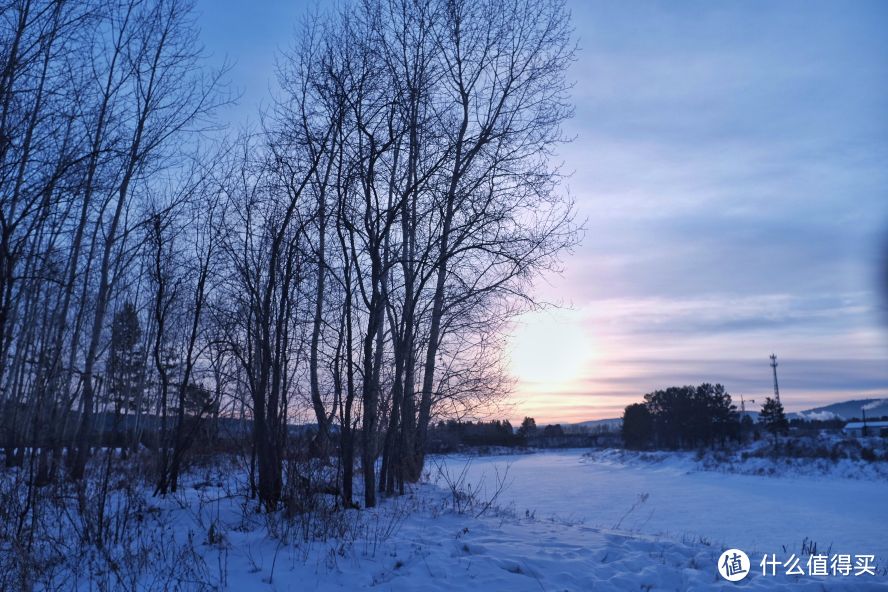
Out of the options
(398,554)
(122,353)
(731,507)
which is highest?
(122,353)

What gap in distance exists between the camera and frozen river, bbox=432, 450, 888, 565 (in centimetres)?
1141

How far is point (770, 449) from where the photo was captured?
36.7 m

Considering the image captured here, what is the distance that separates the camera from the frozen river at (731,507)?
11.4m

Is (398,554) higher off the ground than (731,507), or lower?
higher

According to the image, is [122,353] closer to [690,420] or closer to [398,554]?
[398,554]

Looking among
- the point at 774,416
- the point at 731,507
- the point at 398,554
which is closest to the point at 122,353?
the point at 398,554

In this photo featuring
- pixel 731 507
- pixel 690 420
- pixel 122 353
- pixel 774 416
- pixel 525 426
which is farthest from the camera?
pixel 690 420

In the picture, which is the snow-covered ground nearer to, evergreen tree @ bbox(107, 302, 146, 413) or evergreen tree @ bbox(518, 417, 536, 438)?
evergreen tree @ bbox(107, 302, 146, 413)

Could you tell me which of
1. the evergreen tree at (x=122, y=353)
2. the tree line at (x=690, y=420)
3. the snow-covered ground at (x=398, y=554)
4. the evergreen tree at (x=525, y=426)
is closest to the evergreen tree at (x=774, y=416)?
the tree line at (x=690, y=420)

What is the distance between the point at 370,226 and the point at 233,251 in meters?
2.56

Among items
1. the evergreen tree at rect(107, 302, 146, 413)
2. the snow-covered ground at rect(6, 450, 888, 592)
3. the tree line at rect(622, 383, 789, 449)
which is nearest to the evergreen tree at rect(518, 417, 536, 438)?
the snow-covered ground at rect(6, 450, 888, 592)

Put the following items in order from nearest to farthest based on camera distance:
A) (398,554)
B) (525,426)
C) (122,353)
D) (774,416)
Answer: (398,554)
(122,353)
(525,426)
(774,416)

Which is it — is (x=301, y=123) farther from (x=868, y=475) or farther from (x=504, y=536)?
(x=868, y=475)

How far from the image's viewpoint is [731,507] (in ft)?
56.3
